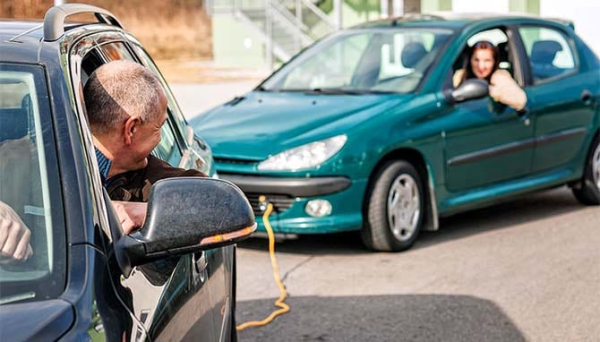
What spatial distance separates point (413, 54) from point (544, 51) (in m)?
1.32

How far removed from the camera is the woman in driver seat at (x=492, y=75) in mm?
9094

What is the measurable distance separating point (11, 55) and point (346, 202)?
483cm

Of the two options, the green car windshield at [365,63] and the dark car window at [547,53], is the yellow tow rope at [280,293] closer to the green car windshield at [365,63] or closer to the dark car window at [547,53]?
the green car windshield at [365,63]

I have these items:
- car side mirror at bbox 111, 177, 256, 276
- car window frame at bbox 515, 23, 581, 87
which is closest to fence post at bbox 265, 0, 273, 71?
car window frame at bbox 515, 23, 581, 87

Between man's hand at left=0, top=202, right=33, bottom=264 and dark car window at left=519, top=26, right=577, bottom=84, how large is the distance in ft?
23.7

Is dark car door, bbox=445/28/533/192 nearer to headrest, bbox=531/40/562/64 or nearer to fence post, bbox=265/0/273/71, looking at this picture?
headrest, bbox=531/40/562/64

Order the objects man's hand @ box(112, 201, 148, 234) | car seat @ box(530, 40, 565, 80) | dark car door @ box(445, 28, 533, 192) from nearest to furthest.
A: 1. man's hand @ box(112, 201, 148, 234)
2. dark car door @ box(445, 28, 533, 192)
3. car seat @ box(530, 40, 565, 80)

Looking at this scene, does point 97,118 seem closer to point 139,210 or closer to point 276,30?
point 139,210

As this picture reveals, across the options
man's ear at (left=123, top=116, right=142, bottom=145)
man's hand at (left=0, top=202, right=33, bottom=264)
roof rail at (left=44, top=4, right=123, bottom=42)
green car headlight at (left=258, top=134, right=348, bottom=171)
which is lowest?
green car headlight at (left=258, top=134, right=348, bottom=171)

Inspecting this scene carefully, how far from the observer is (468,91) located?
8.78 metres

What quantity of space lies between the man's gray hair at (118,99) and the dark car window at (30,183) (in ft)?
0.79

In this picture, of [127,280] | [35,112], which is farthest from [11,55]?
[127,280]

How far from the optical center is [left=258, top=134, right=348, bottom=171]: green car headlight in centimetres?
788

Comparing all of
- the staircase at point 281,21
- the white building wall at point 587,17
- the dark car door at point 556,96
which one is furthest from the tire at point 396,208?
the staircase at point 281,21
